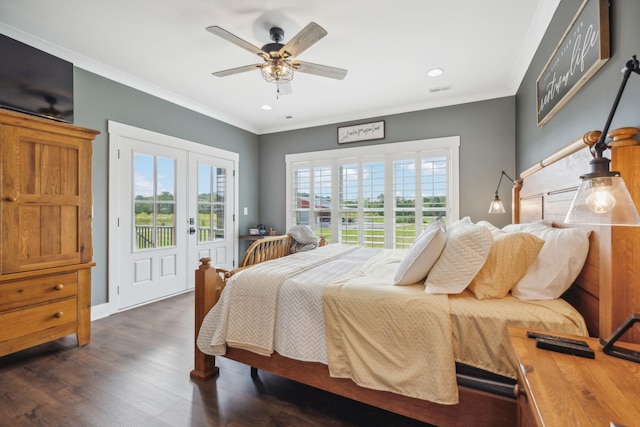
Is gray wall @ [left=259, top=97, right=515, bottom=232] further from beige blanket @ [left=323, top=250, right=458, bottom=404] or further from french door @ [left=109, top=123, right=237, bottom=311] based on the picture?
beige blanket @ [left=323, top=250, right=458, bottom=404]

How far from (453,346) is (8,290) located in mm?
3037

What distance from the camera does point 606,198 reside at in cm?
84

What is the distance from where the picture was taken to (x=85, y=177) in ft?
8.23

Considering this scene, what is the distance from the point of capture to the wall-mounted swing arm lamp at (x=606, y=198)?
820 millimetres

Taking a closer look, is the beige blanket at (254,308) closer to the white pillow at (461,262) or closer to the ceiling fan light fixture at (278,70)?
the white pillow at (461,262)

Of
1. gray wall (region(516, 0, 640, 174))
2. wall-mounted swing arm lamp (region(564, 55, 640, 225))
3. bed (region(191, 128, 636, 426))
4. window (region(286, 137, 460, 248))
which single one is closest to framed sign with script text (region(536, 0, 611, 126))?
gray wall (region(516, 0, 640, 174))

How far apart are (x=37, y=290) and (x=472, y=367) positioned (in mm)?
3097

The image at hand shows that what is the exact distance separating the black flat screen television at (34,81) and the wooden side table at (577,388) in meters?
3.86

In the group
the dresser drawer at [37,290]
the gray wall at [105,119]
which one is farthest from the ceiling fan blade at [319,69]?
the dresser drawer at [37,290]

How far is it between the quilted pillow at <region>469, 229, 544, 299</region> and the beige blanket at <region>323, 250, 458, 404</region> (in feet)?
0.75

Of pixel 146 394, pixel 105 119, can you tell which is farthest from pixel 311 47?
pixel 146 394

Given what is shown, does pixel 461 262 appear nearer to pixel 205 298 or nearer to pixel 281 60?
pixel 205 298

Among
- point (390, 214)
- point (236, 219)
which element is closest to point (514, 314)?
point (390, 214)

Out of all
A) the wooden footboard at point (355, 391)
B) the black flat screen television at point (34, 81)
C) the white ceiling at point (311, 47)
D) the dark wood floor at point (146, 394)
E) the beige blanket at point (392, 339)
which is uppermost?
the white ceiling at point (311, 47)
